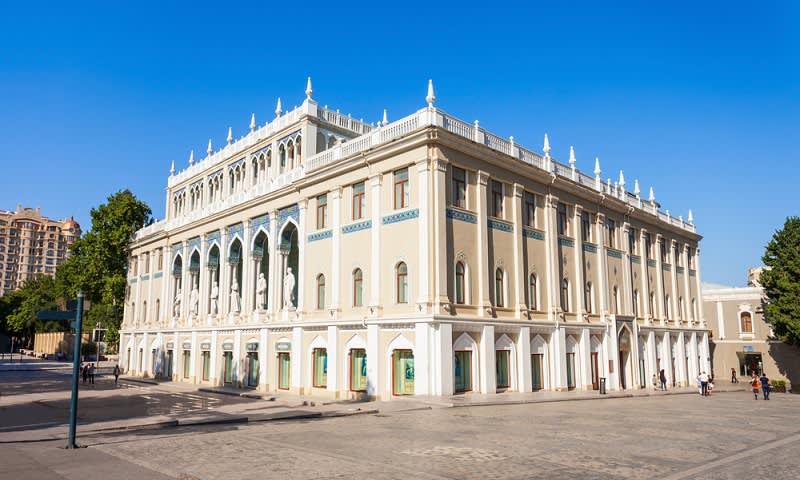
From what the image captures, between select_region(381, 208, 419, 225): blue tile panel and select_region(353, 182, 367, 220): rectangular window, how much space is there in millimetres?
2095

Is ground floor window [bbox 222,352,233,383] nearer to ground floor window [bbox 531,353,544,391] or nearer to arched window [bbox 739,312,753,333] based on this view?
ground floor window [bbox 531,353,544,391]

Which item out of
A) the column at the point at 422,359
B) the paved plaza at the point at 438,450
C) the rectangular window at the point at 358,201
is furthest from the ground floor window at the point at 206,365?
the paved plaza at the point at 438,450

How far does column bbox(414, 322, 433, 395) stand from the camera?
952 inches

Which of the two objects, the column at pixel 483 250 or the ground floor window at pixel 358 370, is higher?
the column at pixel 483 250

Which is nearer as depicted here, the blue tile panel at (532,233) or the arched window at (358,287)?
the arched window at (358,287)

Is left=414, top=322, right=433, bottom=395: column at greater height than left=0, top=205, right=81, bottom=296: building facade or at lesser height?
lesser

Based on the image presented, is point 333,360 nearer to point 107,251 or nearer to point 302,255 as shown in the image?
point 302,255

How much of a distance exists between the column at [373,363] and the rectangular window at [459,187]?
681 cm

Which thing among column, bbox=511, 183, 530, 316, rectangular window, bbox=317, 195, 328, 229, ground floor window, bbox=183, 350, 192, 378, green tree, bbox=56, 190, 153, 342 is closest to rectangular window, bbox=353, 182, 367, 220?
rectangular window, bbox=317, 195, 328, 229

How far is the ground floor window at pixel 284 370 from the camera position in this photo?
1282 inches

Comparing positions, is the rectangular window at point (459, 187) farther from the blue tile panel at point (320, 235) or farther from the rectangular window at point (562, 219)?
the rectangular window at point (562, 219)

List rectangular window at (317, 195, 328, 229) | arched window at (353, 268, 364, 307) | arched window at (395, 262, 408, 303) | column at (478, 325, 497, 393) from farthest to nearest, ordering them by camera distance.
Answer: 1. rectangular window at (317, 195, 328, 229)
2. arched window at (353, 268, 364, 307)
3. arched window at (395, 262, 408, 303)
4. column at (478, 325, 497, 393)

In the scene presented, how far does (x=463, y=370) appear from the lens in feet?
85.1

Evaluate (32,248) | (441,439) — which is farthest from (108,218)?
(32,248)
